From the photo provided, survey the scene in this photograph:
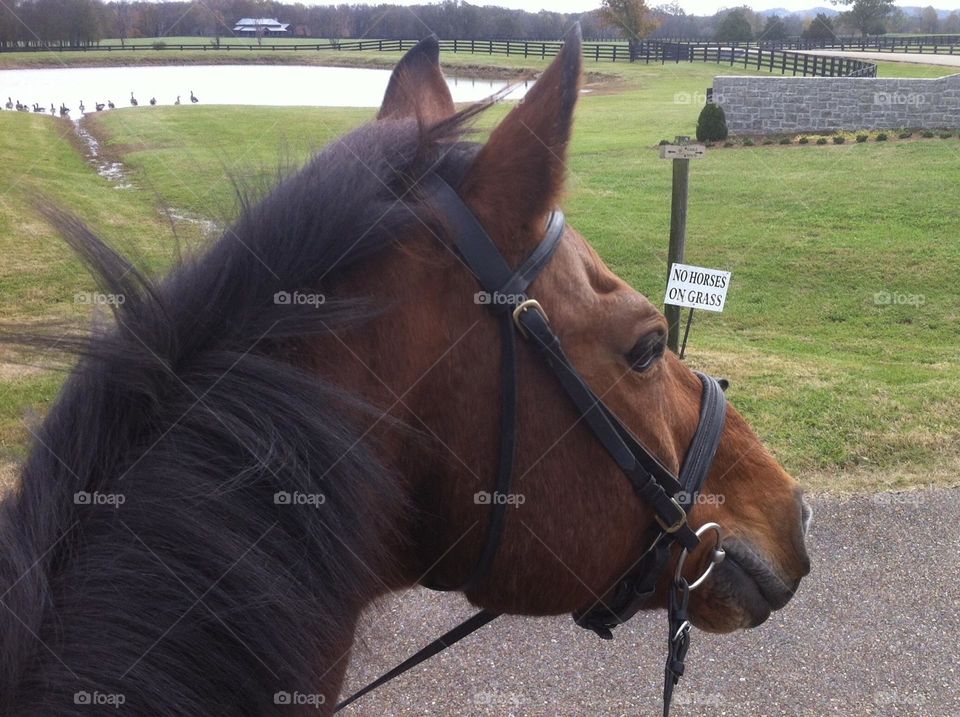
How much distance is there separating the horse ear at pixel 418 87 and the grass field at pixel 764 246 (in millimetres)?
150

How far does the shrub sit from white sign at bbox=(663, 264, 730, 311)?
17.1 metres

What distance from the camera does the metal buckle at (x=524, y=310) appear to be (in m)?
1.59

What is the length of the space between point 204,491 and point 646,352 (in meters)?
0.99

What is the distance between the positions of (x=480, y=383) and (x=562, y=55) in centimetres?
66

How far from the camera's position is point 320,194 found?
1.55m

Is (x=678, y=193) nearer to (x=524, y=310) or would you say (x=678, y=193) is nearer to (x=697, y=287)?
(x=697, y=287)

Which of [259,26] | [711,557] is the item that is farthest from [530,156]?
[259,26]

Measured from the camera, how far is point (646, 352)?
1788 mm

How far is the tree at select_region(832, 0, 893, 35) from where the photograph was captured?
1391 inches

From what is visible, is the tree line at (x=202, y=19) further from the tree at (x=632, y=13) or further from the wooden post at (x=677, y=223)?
the tree at (x=632, y=13)

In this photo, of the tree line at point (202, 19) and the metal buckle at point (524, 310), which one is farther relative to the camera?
the tree line at point (202, 19)

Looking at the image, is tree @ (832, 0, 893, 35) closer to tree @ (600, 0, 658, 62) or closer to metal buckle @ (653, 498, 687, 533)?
tree @ (600, 0, 658, 62)

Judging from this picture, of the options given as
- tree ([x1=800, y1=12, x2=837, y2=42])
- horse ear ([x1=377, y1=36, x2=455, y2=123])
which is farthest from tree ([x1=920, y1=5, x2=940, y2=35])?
horse ear ([x1=377, y1=36, x2=455, y2=123])

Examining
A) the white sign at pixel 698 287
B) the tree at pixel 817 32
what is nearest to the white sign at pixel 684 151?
the white sign at pixel 698 287
